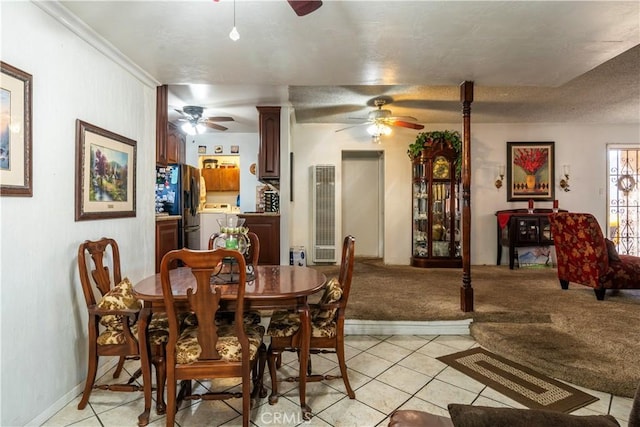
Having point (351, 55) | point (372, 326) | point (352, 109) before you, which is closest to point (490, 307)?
point (372, 326)

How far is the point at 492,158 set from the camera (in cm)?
566

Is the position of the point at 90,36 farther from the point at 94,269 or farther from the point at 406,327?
the point at 406,327

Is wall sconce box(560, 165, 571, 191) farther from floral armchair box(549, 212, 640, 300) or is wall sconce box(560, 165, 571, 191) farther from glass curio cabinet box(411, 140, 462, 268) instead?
floral armchair box(549, 212, 640, 300)

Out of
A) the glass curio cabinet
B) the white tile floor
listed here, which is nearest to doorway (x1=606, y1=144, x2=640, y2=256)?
the glass curio cabinet

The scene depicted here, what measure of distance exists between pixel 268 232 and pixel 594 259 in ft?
12.5

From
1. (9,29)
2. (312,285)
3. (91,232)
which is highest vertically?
(9,29)

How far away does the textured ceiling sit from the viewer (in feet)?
6.46

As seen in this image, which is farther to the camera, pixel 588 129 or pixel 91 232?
pixel 588 129

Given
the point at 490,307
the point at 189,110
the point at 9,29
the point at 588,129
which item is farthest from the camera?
the point at 588,129

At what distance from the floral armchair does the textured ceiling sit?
5.23 feet

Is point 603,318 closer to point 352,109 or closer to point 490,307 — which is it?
point 490,307

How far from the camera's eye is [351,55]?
259cm

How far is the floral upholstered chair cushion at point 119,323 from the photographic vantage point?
1.96m

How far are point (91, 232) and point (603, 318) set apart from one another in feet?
14.6
